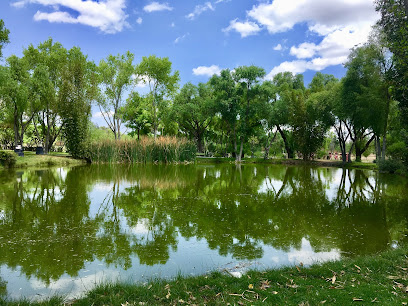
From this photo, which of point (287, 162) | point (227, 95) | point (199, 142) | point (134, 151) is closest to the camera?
point (134, 151)

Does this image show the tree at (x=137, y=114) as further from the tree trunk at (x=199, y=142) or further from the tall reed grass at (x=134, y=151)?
the tall reed grass at (x=134, y=151)

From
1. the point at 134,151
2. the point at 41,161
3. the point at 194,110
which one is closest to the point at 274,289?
the point at 41,161

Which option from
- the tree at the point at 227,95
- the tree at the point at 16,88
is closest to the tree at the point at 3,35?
the tree at the point at 16,88

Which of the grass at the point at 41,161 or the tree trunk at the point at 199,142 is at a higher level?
the tree trunk at the point at 199,142

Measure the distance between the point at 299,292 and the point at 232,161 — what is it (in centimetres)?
3052

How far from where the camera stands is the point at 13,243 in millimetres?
5391

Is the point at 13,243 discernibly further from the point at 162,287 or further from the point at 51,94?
the point at 51,94

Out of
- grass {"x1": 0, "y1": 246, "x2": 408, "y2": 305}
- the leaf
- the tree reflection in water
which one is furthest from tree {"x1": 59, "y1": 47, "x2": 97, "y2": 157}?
the leaf

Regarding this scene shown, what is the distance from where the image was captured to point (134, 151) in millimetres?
26531

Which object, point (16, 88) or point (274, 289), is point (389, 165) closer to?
point (274, 289)

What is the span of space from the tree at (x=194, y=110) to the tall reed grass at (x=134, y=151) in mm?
10529

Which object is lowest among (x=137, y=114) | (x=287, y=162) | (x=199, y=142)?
(x=287, y=162)

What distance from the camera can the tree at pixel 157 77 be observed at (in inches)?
1574

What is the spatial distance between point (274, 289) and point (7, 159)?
21465 millimetres
